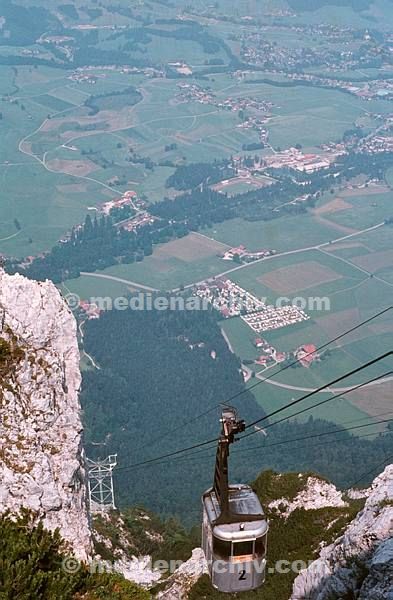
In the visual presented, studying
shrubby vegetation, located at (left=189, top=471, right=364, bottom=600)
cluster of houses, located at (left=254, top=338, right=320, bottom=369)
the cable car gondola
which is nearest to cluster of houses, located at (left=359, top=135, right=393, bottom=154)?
cluster of houses, located at (left=254, top=338, right=320, bottom=369)

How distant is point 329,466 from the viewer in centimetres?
5734

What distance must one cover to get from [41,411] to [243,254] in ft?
314

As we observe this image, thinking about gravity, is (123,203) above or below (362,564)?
below

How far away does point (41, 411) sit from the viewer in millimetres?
18188

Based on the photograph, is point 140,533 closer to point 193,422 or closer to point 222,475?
point 222,475

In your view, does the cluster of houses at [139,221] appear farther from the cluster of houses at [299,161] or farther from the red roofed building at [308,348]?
the red roofed building at [308,348]

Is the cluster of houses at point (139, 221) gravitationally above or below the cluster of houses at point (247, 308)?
below

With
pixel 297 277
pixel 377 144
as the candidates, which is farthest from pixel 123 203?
pixel 377 144

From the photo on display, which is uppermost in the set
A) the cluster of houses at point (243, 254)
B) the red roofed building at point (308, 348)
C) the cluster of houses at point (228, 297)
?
the red roofed building at point (308, 348)

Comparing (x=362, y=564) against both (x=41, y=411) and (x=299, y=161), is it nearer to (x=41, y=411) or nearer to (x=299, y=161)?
(x=41, y=411)

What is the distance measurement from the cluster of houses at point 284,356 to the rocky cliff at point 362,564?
63.1 metres

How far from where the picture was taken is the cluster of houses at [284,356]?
82250mm

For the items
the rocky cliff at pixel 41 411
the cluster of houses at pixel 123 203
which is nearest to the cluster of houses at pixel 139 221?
the cluster of houses at pixel 123 203

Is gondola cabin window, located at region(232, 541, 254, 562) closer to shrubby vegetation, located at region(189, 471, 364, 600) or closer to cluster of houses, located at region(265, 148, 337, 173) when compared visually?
shrubby vegetation, located at region(189, 471, 364, 600)
